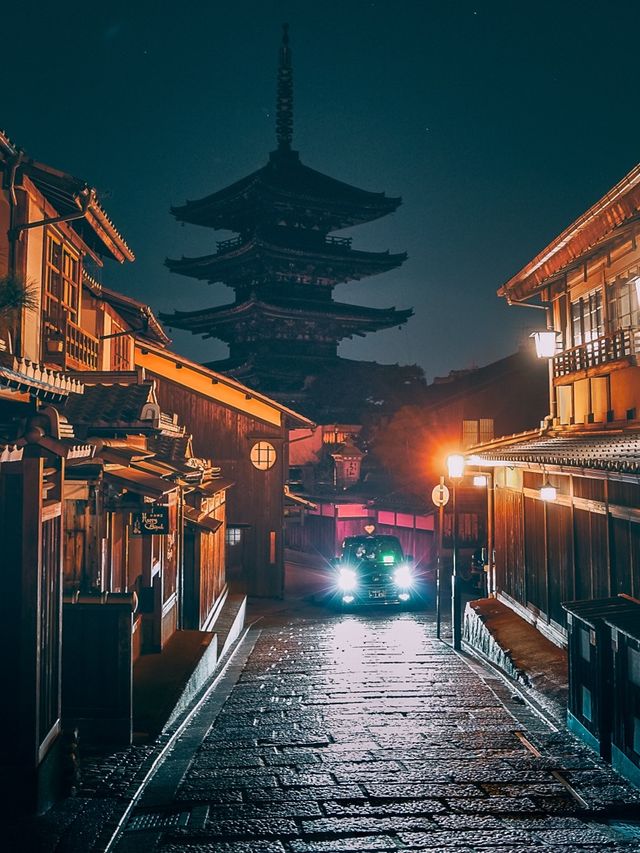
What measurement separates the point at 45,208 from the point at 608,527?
10943mm

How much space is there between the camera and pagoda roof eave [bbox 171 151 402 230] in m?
43.9

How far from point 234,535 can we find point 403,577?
665 centimetres

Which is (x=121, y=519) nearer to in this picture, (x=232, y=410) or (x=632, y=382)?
(x=632, y=382)

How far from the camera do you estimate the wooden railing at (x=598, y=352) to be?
13391mm

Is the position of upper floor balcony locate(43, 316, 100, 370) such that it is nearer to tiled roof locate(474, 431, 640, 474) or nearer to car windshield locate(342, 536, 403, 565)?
tiled roof locate(474, 431, 640, 474)

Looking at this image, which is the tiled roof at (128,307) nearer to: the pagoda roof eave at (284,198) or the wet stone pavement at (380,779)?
the wet stone pavement at (380,779)

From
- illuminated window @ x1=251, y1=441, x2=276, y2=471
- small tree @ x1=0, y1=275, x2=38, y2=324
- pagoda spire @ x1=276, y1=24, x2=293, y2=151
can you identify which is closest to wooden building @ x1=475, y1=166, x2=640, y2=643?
small tree @ x1=0, y1=275, x2=38, y2=324

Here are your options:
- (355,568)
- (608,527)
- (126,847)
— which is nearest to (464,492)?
(355,568)

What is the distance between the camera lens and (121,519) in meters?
11.0

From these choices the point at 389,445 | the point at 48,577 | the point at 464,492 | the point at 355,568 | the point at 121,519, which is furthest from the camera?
the point at 389,445

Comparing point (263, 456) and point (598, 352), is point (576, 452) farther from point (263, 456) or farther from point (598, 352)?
point (263, 456)

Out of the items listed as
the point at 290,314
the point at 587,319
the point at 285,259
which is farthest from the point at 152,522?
the point at 285,259

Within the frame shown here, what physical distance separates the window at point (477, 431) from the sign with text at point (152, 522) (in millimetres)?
18385

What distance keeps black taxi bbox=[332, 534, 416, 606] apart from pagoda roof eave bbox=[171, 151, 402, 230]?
90.2ft
